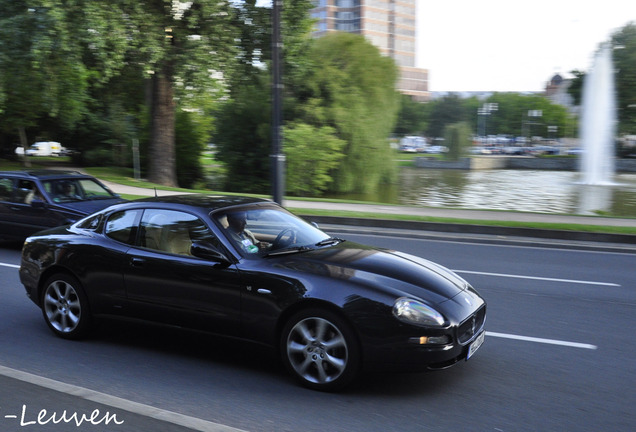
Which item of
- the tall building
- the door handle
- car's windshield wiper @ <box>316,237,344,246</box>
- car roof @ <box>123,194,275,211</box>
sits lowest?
the door handle

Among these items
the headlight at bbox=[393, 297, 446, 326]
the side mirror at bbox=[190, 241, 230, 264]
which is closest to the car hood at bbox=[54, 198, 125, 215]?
the side mirror at bbox=[190, 241, 230, 264]

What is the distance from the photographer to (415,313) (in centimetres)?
461

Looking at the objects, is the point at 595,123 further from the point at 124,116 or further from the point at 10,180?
the point at 10,180

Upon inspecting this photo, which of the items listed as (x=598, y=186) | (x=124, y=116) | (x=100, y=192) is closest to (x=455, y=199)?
(x=598, y=186)

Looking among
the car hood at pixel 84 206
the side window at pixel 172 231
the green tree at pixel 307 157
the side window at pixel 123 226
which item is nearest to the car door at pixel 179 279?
the side window at pixel 172 231

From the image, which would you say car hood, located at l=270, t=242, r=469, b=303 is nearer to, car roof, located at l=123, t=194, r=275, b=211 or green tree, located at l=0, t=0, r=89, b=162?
car roof, located at l=123, t=194, r=275, b=211

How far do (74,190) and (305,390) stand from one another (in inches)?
325

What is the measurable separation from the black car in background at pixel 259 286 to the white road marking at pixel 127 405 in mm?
1139

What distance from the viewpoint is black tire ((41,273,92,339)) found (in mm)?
5989

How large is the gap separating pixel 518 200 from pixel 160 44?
768 inches

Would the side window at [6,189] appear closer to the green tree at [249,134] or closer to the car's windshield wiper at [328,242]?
the car's windshield wiper at [328,242]


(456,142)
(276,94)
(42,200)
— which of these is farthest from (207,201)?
(456,142)

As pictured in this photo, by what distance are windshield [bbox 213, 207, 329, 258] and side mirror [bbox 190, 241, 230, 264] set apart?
0.15 metres

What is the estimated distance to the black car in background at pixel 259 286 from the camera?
181 inches
